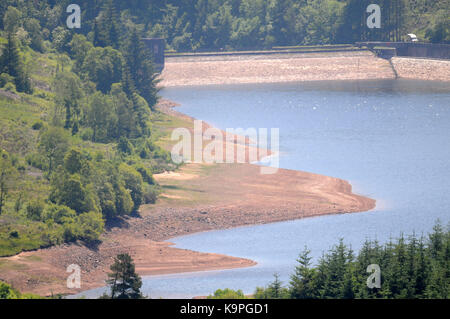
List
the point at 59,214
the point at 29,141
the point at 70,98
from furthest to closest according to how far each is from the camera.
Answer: the point at 70,98
the point at 29,141
the point at 59,214

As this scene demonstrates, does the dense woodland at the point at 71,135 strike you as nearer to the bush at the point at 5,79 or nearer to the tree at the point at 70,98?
the bush at the point at 5,79

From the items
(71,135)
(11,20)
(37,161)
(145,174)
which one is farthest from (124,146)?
(11,20)

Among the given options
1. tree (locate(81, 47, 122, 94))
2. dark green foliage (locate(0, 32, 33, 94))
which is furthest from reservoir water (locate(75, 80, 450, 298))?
dark green foliage (locate(0, 32, 33, 94))

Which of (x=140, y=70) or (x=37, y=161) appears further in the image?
(x=140, y=70)

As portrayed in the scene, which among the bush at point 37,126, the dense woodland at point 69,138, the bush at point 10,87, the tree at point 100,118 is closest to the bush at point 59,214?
the dense woodland at point 69,138

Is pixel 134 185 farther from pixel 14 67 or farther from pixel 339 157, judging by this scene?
pixel 14 67

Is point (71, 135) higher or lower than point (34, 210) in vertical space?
higher

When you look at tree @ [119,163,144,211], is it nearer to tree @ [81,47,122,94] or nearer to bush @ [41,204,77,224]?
bush @ [41,204,77,224]

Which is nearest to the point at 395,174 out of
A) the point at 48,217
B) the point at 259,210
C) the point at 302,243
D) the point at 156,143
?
the point at 259,210
